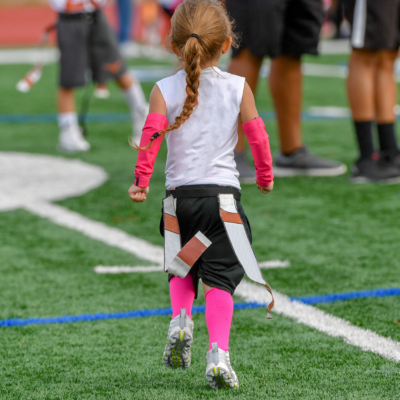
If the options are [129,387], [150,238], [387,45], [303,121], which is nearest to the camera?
[129,387]

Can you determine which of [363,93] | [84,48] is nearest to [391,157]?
[363,93]

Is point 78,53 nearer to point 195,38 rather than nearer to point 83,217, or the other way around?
point 83,217

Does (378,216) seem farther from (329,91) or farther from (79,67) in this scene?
(329,91)

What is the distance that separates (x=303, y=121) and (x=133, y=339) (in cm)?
495

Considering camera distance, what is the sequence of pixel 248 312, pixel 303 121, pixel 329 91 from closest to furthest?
1. pixel 248 312
2. pixel 303 121
3. pixel 329 91

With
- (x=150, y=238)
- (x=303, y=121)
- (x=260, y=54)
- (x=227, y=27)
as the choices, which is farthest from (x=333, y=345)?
(x=303, y=121)

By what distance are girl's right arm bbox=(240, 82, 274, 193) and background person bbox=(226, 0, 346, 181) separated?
249 cm

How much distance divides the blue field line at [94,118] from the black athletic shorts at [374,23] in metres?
2.68

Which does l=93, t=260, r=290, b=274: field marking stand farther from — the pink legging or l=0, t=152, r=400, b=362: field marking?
the pink legging

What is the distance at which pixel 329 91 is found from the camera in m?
9.35

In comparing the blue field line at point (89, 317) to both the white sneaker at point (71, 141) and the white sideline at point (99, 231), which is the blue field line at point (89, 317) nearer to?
the white sideline at point (99, 231)

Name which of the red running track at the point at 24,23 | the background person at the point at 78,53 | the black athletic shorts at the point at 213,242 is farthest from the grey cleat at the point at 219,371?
the red running track at the point at 24,23

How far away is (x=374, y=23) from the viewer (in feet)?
15.2

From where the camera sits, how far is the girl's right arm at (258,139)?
2.23 metres
